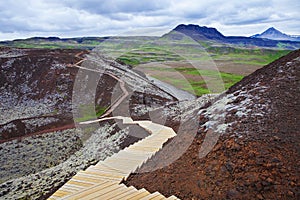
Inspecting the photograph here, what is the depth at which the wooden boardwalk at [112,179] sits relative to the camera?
7953 mm

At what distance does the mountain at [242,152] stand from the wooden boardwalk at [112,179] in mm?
612

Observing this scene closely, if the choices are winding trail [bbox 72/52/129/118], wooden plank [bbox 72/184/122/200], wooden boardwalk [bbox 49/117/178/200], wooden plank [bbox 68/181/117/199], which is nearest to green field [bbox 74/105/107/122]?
winding trail [bbox 72/52/129/118]

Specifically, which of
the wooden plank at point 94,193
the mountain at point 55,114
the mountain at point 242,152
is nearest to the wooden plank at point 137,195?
the mountain at point 242,152

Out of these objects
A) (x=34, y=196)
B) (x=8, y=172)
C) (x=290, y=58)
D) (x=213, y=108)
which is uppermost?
(x=290, y=58)

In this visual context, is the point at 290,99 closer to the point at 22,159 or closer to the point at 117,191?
the point at 117,191

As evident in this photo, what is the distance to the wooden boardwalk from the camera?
7953mm

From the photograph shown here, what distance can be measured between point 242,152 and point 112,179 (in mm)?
4711

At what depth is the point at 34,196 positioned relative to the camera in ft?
49.2

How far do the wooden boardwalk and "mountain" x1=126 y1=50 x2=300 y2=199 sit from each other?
2.01ft

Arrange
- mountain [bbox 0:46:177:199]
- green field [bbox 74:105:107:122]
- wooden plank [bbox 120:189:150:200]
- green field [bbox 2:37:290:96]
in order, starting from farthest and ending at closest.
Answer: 1. green field [bbox 2:37:290:96]
2. green field [bbox 74:105:107:122]
3. mountain [bbox 0:46:177:199]
4. wooden plank [bbox 120:189:150:200]

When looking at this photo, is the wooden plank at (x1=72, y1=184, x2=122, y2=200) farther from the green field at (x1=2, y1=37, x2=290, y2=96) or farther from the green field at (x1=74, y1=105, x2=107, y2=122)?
the green field at (x1=2, y1=37, x2=290, y2=96)

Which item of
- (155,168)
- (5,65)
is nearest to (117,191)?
(155,168)

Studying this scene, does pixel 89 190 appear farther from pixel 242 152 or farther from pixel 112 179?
pixel 242 152

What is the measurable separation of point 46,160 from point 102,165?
47.7ft
